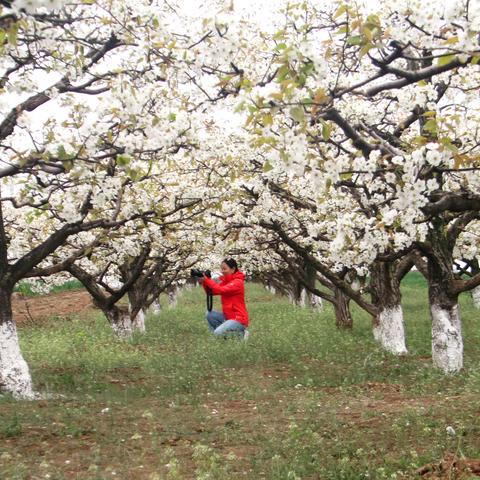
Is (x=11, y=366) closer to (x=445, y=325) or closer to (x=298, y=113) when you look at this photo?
(x=298, y=113)

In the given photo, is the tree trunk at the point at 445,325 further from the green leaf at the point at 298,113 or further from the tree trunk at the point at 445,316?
the green leaf at the point at 298,113

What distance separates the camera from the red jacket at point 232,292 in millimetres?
14641

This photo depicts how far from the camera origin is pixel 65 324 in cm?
2723

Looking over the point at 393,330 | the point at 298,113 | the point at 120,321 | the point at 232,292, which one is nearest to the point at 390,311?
the point at 393,330

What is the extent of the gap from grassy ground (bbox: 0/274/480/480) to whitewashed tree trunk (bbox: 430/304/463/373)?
407 mm

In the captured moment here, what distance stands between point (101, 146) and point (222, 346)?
26.9ft

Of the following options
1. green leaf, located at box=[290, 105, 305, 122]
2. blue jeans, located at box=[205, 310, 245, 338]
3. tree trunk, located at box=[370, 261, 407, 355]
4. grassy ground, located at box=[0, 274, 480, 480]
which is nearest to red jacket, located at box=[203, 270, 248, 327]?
blue jeans, located at box=[205, 310, 245, 338]

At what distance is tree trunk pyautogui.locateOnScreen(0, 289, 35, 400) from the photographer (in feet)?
30.9

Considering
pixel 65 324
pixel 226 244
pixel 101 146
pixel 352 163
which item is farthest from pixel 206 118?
pixel 65 324

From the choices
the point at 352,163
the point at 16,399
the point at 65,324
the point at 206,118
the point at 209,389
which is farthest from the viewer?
the point at 65,324

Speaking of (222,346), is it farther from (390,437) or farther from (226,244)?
(390,437)

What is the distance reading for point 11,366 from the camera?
9578mm

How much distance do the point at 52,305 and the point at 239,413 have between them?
110ft

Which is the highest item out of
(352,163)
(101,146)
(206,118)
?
(206,118)
